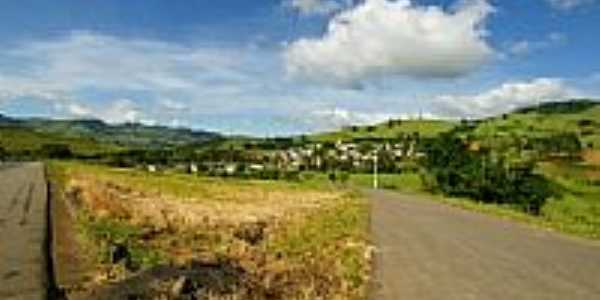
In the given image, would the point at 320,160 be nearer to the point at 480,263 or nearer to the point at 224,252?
the point at 224,252

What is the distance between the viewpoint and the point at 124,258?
20484 millimetres

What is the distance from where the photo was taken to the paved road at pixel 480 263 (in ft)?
54.0

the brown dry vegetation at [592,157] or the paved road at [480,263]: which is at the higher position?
the paved road at [480,263]

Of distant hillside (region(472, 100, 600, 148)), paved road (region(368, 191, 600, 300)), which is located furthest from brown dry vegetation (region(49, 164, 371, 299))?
distant hillside (region(472, 100, 600, 148))

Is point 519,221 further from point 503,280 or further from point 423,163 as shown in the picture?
point 423,163

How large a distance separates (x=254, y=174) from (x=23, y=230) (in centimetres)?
8992

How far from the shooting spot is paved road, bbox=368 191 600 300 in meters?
16.5

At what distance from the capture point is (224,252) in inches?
901

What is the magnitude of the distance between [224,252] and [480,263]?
6.24m

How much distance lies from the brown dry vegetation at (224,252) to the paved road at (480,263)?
0.76 metres

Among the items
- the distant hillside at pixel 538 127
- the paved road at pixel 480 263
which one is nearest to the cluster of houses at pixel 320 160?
the distant hillside at pixel 538 127

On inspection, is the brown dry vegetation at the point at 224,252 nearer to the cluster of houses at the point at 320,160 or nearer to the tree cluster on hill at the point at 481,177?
the tree cluster on hill at the point at 481,177

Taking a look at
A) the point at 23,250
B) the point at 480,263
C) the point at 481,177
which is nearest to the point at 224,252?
the point at 23,250

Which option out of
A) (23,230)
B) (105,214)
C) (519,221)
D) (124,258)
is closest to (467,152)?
(519,221)
